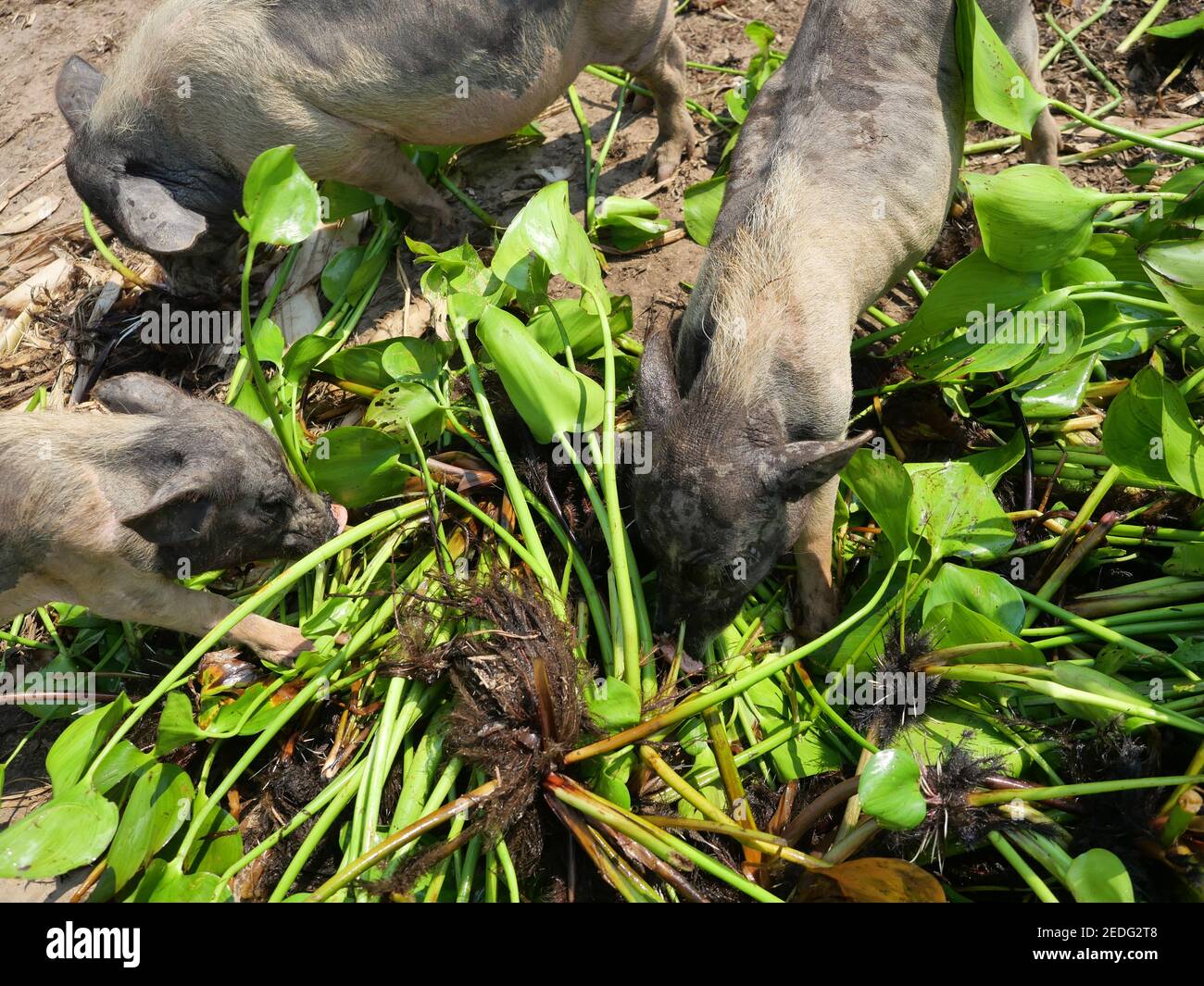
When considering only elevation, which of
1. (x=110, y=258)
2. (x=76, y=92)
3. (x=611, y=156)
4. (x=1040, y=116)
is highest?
(x=76, y=92)

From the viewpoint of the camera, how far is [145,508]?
3520 mm

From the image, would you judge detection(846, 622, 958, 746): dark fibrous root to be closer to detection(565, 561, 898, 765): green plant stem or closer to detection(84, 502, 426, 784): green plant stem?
detection(565, 561, 898, 765): green plant stem

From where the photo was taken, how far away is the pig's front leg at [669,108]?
17.8ft

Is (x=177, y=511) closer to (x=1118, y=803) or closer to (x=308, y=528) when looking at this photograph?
(x=308, y=528)

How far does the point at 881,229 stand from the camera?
3.97m

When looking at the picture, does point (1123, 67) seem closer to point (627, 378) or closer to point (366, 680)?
point (627, 378)

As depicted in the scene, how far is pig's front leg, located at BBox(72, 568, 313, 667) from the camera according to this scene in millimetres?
3945

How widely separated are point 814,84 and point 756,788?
295cm

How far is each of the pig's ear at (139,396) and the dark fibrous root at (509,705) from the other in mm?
1583

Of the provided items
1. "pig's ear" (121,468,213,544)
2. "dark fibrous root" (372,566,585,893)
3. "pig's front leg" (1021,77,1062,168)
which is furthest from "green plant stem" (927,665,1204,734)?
"pig's front leg" (1021,77,1062,168)

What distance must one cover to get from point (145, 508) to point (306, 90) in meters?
2.40

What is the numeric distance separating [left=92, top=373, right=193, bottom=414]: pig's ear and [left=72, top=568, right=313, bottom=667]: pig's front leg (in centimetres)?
72

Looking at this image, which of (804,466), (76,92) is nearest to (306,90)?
(76,92)
